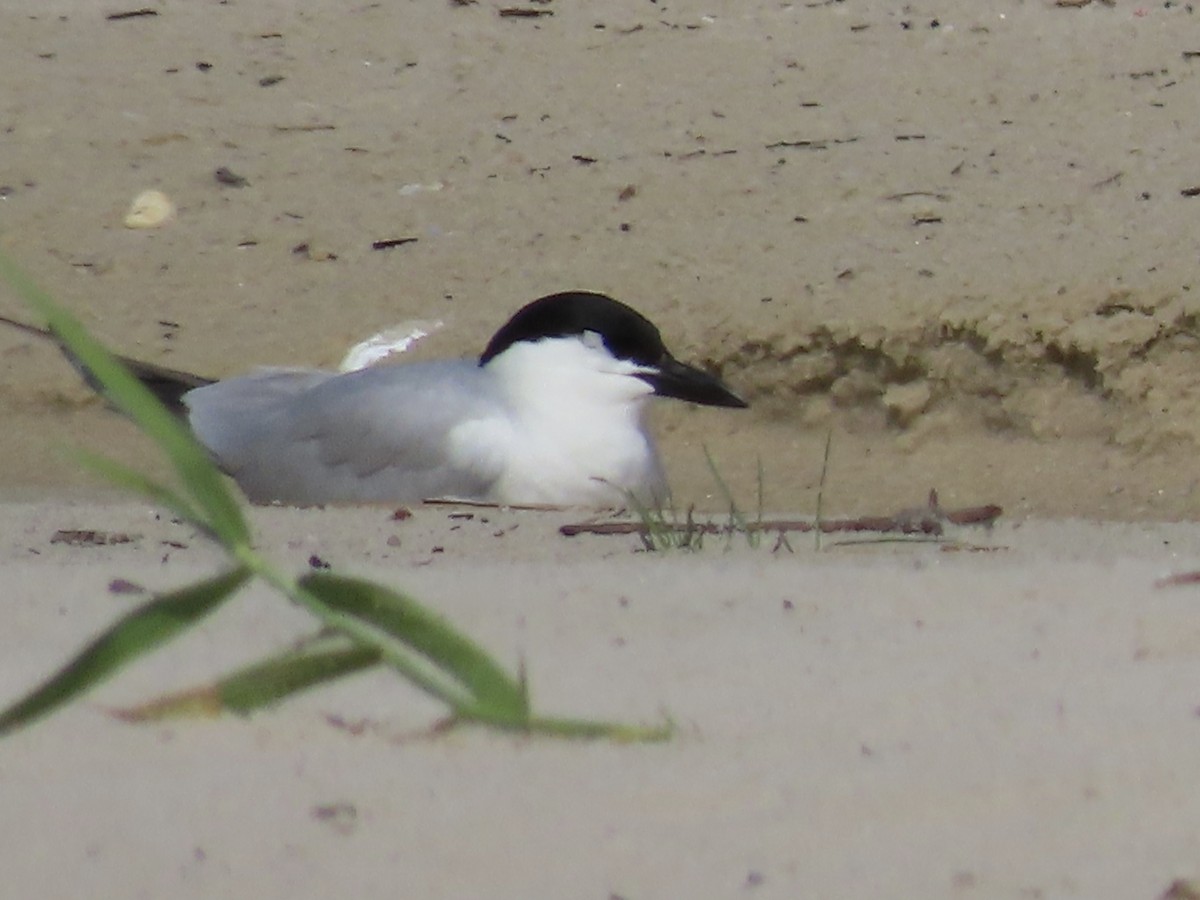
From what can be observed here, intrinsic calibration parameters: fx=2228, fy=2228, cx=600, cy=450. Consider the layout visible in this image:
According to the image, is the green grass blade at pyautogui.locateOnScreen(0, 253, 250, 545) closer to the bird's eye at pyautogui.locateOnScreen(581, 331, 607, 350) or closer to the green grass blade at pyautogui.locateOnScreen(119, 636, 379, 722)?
the green grass blade at pyautogui.locateOnScreen(119, 636, 379, 722)

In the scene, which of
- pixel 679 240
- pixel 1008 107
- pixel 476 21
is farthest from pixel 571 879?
pixel 476 21

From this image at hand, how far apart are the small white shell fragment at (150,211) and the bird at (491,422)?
1.67 m

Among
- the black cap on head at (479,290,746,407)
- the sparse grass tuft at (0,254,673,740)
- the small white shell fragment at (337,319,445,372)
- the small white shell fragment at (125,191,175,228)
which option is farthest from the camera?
the small white shell fragment at (125,191,175,228)

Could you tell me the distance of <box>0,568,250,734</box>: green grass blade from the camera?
1839mm

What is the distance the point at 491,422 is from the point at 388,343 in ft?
4.50

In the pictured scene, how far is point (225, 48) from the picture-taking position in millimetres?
8242

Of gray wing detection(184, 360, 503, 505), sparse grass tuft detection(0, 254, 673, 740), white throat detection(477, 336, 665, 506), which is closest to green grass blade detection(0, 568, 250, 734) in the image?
sparse grass tuft detection(0, 254, 673, 740)

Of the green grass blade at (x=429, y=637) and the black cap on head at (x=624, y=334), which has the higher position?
the green grass blade at (x=429, y=637)

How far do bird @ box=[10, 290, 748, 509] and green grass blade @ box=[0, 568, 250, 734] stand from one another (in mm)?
3329

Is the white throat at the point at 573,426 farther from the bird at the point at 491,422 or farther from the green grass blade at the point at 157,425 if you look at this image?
the green grass blade at the point at 157,425

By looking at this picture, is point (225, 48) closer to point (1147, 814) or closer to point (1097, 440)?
point (1097, 440)

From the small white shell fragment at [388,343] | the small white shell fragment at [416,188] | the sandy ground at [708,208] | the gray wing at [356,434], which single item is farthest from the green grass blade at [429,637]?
the small white shell fragment at [416,188]

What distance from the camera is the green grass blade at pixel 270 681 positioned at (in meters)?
1.95

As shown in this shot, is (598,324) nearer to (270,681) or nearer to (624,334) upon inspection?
(624,334)
